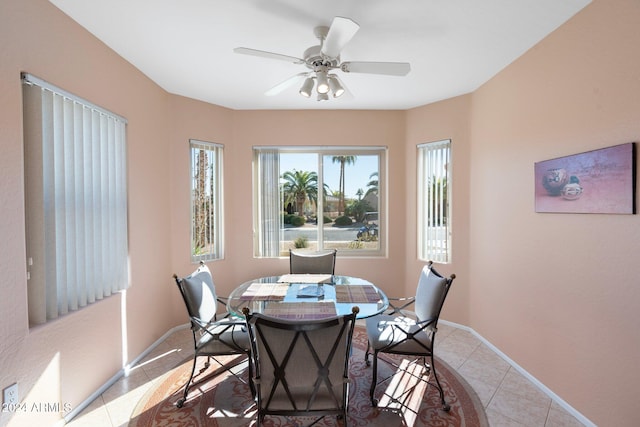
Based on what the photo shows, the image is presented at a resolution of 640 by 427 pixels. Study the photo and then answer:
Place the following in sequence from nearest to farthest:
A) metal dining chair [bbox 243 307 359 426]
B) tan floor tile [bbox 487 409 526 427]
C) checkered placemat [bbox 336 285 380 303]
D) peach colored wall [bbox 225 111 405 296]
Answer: metal dining chair [bbox 243 307 359 426], tan floor tile [bbox 487 409 526 427], checkered placemat [bbox 336 285 380 303], peach colored wall [bbox 225 111 405 296]

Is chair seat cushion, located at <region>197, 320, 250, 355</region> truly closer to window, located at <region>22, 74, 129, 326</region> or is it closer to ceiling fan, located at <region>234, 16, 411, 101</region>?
window, located at <region>22, 74, 129, 326</region>

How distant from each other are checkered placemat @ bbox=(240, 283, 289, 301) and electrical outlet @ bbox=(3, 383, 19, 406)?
1.36 metres

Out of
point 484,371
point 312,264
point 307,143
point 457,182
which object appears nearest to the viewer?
point 484,371

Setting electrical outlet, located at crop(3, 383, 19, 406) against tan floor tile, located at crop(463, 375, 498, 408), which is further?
tan floor tile, located at crop(463, 375, 498, 408)

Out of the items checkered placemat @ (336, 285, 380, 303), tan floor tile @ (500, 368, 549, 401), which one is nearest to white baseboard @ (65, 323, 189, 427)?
checkered placemat @ (336, 285, 380, 303)

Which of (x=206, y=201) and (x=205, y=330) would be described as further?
(x=206, y=201)

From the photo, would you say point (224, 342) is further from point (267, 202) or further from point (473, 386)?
point (267, 202)

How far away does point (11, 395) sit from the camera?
1.66 metres

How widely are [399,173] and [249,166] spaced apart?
82.1 inches

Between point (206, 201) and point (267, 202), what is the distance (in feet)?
2.64

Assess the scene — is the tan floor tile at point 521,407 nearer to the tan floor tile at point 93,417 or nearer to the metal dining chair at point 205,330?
the metal dining chair at point 205,330

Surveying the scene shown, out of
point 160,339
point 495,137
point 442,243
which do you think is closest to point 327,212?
point 442,243

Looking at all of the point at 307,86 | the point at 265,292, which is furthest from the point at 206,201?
the point at 307,86

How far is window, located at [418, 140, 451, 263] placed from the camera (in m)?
3.76
